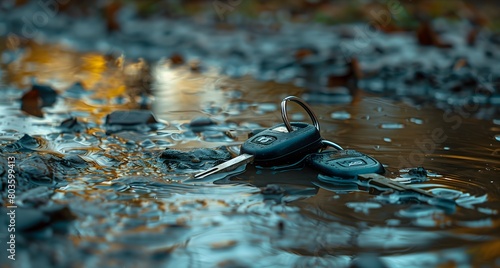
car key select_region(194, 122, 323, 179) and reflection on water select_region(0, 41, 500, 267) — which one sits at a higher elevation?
car key select_region(194, 122, 323, 179)

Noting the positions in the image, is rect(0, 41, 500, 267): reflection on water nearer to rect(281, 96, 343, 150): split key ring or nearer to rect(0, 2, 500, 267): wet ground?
rect(0, 2, 500, 267): wet ground

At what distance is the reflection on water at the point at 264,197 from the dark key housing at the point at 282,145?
2.0 inches

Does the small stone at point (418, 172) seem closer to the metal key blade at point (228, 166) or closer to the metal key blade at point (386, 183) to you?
the metal key blade at point (386, 183)

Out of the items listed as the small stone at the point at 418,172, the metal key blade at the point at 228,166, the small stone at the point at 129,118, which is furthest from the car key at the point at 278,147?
the small stone at the point at 129,118

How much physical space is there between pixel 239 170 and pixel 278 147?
14cm

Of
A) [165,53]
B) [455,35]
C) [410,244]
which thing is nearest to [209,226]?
[410,244]

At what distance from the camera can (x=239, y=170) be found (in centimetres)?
203

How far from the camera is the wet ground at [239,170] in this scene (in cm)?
147

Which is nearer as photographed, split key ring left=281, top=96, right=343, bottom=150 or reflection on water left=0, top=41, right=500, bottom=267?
reflection on water left=0, top=41, right=500, bottom=267

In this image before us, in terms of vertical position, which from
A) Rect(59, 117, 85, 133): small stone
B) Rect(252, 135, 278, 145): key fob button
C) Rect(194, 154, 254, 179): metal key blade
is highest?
Rect(252, 135, 278, 145): key fob button

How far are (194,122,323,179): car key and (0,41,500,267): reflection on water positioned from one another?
46 millimetres

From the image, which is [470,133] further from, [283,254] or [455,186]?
[283,254]

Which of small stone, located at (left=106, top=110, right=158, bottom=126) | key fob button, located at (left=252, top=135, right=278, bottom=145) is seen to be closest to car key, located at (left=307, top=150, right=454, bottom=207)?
key fob button, located at (left=252, top=135, right=278, bottom=145)

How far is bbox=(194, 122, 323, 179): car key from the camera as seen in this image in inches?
77.7
